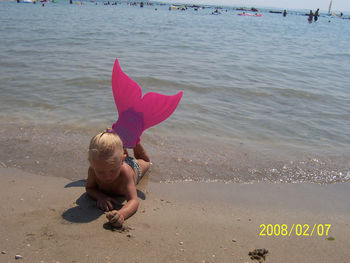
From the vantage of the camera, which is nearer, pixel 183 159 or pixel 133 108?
pixel 133 108

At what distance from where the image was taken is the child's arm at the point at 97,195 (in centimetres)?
223

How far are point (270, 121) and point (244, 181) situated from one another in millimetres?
1957

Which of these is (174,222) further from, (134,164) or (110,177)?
(134,164)

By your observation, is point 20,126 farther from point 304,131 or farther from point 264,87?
point 264,87

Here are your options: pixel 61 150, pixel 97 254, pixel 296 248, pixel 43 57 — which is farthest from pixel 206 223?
pixel 43 57

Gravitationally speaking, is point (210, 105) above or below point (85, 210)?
above

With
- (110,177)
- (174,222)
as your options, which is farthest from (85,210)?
(174,222)

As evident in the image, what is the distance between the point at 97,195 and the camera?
2.33 m

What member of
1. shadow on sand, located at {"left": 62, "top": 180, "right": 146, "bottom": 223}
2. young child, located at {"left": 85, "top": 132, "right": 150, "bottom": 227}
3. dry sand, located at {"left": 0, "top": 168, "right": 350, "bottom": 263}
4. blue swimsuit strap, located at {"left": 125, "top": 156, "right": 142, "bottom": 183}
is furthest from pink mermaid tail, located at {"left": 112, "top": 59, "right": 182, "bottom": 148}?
shadow on sand, located at {"left": 62, "top": 180, "right": 146, "bottom": 223}
